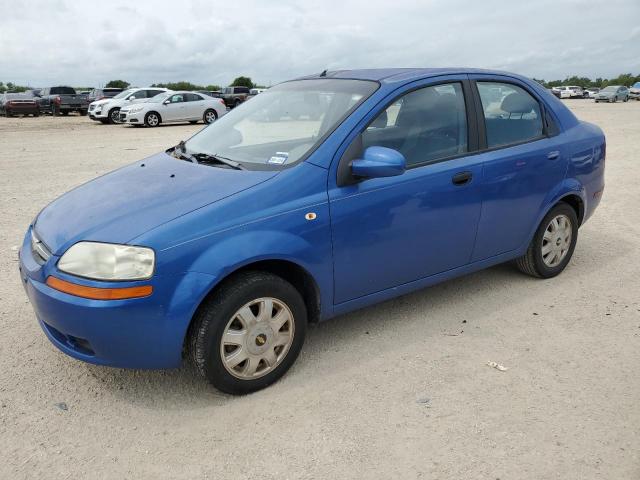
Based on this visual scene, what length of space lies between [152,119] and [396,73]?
20055 mm

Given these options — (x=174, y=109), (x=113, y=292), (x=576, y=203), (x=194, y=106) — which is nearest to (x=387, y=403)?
(x=113, y=292)

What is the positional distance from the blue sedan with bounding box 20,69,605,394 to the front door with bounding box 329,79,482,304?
1 centimetres

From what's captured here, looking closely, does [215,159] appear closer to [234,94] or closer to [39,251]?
[39,251]

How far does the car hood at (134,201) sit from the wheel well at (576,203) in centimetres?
273

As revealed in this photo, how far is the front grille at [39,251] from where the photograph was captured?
2.96m

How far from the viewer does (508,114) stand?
4.23 meters

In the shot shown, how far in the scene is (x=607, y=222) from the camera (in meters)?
6.54

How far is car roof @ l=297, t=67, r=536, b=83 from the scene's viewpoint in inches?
148

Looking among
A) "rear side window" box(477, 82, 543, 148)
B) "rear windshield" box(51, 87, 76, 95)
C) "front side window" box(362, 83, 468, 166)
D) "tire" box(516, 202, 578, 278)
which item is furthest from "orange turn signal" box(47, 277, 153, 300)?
"rear windshield" box(51, 87, 76, 95)

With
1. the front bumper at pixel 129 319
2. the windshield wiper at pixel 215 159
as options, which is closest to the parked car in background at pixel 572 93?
the windshield wiper at pixel 215 159

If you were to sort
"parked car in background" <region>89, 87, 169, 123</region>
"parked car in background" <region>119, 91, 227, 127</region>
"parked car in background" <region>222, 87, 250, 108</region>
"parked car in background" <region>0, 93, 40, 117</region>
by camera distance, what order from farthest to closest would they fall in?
1. "parked car in background" <region>222, 87, 250, 108</region>
2. "parked car in background" <region>0, 93, 40, 117</region>
3. "parked car in background" <region>89, 87, 169, 123</region>
4. "parked car in background" <region>119, 91, 227, 127</region>

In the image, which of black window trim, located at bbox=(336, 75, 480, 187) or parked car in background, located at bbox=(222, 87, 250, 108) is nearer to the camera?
black window trim, located at bbox=(336, 75, 480, 187)

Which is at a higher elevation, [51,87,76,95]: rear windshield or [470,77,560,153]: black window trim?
[51,87,76,95]: rear windshield

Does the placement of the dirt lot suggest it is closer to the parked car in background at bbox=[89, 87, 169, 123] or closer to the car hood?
the car hood
